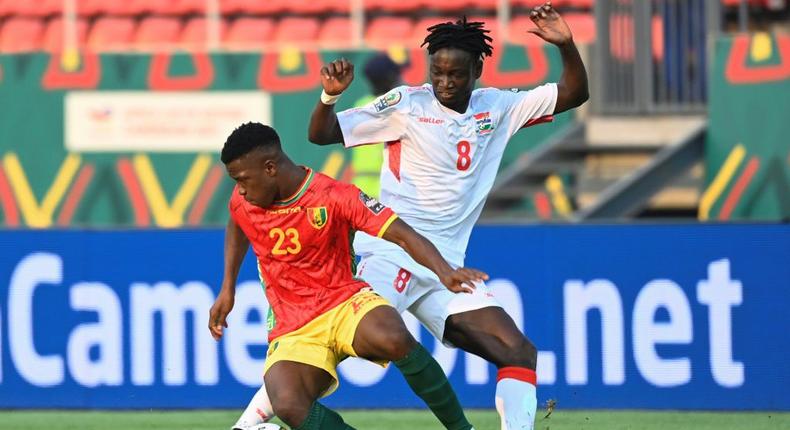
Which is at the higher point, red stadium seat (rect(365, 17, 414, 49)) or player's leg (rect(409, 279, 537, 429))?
red stadium seat (rect(365, 17, 414, 49))

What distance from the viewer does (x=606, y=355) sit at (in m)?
9.07

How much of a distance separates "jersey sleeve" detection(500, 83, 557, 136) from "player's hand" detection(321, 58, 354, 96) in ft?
3.09

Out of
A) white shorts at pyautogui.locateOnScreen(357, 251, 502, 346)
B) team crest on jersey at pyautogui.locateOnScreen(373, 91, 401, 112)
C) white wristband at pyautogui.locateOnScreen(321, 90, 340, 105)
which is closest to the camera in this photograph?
white wristband at pyautogui.locateOnScreen(321, 90, 340, 105)

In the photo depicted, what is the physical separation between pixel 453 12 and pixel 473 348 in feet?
30.7

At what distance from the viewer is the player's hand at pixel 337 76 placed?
20.7 ft

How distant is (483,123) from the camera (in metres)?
6.87

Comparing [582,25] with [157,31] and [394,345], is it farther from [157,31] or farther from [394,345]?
[394,345]

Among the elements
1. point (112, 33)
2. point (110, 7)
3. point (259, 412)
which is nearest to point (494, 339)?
point (259, 412)

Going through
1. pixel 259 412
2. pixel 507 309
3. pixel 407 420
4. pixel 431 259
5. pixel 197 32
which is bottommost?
pixel 407 420

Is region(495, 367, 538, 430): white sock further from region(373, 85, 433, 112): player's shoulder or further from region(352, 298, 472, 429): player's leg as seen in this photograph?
region(373, 85, 433, 112): player's shoulder

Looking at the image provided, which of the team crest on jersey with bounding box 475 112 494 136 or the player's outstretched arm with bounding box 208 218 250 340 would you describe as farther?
the team crest on jersey with bounding box 475 112 494 136

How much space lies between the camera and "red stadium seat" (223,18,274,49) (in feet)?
53.4

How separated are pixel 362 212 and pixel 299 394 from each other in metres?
0.77

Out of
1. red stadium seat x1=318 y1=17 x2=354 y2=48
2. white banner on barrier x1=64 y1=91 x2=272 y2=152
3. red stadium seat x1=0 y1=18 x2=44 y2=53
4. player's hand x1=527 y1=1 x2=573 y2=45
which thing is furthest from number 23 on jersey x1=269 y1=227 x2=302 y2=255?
red stadium seat x1=0 y1=18 x2=44 y2=53
